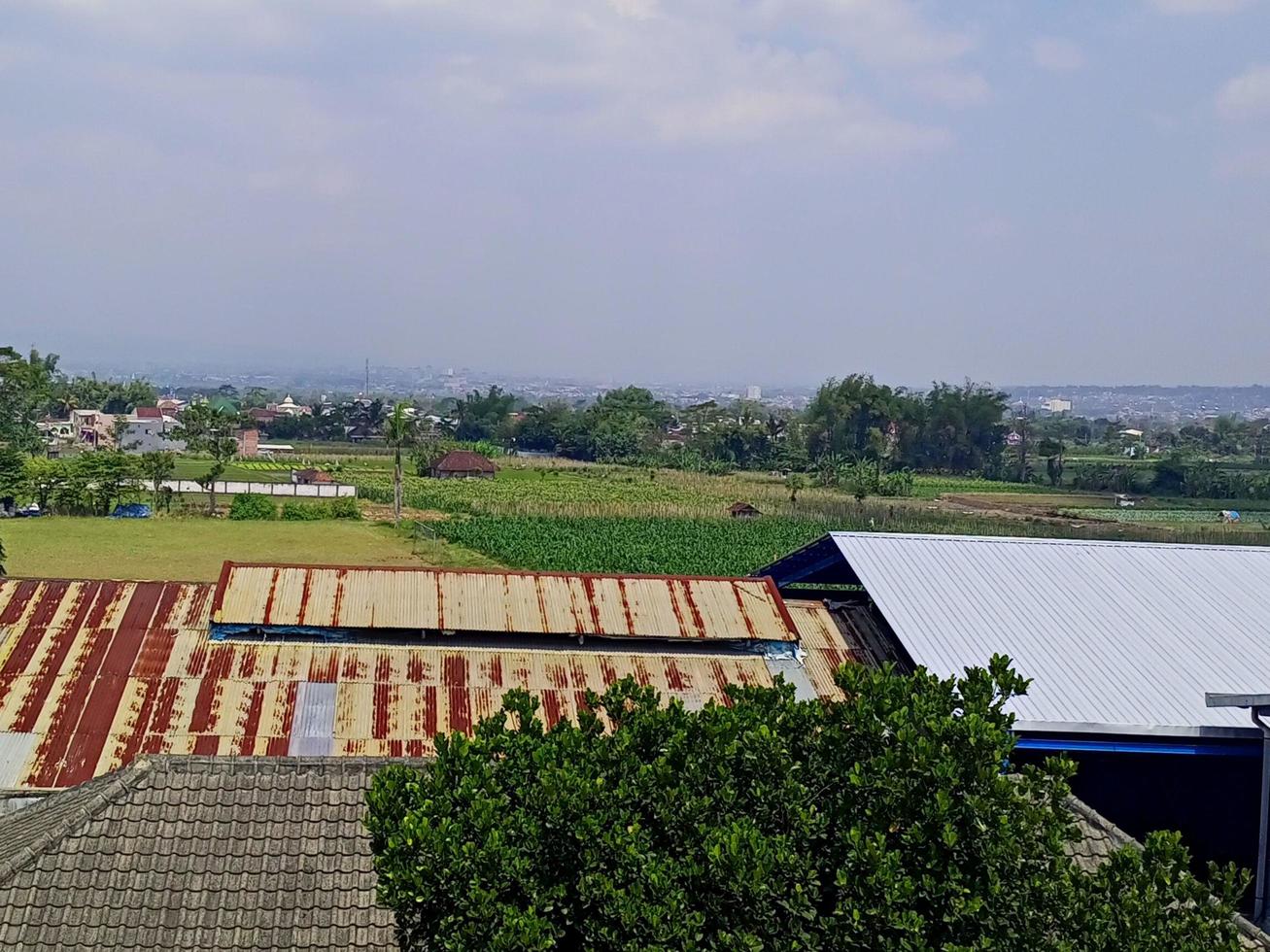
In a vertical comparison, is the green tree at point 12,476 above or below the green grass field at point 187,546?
above

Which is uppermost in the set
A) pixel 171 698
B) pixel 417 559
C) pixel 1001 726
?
pixel 1001 726

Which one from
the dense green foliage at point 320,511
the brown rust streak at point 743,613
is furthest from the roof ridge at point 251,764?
the dense green foliage at point 320,511

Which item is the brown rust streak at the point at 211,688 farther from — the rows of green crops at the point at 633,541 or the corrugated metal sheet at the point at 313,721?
the rows of green crops at the point at 633,541

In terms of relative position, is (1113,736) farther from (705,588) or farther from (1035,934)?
(1035,934)

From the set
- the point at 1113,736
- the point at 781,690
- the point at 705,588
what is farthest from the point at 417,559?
the point at 781,690

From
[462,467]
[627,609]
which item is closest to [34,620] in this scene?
[627,609]

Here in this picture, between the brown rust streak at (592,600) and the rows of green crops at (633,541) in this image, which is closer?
the brown rust streak at (592,600)

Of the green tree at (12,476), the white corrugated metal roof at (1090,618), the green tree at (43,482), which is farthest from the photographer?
the green tree at (43,482)
